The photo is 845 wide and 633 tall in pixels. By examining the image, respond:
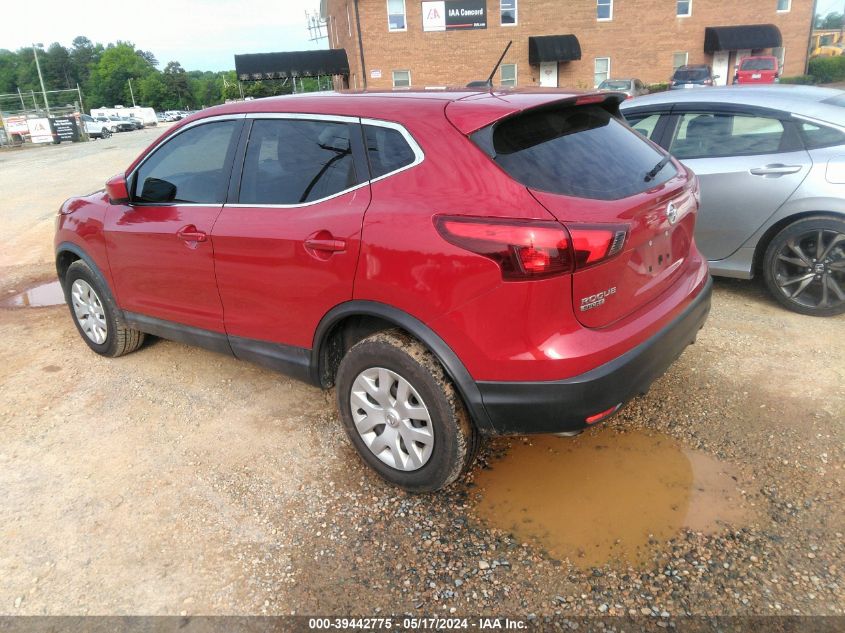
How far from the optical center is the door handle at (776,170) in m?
4.59

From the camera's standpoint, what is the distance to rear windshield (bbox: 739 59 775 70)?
28.0 m

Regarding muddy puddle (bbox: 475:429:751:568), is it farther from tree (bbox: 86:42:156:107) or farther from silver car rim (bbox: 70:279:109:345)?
tree (bbox: 86:42:156:107)

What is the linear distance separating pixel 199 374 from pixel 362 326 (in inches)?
75.2

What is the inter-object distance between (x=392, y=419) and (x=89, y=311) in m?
3.03

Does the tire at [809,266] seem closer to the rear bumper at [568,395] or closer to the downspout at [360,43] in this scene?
the rear bumper at [568,395]

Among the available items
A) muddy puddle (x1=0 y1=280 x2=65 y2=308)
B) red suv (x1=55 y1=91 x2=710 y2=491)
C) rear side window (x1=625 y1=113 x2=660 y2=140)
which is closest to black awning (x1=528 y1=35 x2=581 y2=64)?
rear side window (x1=625 y1=113 x2=660 y2=140)

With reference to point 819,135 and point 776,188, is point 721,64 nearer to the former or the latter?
point 819,135

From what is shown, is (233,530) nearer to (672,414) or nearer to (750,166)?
(672,414)

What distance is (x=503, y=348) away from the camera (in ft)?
A: 8.14

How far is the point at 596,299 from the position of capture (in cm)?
250

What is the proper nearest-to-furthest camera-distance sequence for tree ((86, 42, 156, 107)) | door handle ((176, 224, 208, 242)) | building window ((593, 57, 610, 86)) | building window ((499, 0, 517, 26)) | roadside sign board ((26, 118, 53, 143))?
door handle ((176, 224, 208, 242)) → building window ((499, 0, 517, 26)) → building window ((593, 57, 610, 86)) → roadside sign board ((26, 118, 53, 143)) → tree ((86, 42, 156, 107))

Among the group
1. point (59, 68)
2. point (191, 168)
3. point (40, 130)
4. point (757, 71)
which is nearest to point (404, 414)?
point (191, 168)

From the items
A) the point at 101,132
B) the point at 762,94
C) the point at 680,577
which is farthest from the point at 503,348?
the point at 101,132

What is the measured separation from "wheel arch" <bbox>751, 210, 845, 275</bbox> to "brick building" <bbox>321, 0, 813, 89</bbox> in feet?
94.2
